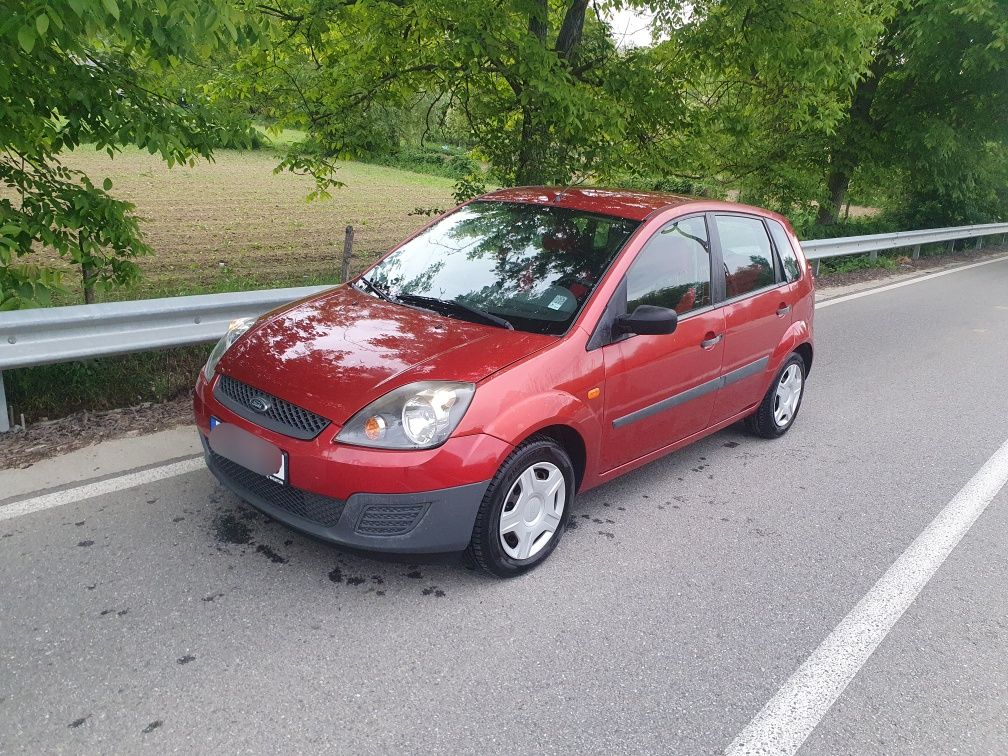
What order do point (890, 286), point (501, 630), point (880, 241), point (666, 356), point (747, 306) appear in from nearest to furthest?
point (501, 630), point (666, 356), point (747, 306), point (890, 286), point (880, 241)

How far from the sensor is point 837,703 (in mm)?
2832

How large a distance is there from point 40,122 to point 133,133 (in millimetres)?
531

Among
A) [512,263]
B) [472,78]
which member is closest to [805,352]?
[512,263]

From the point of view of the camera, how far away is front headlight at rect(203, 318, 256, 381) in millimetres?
3771

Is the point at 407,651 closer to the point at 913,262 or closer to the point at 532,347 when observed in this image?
the point at 532,347

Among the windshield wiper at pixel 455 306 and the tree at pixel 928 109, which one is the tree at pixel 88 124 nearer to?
the windshield wiper at pixel 455 306

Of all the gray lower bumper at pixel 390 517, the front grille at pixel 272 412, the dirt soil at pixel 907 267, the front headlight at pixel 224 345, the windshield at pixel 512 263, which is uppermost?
the windshield at pixel 512 263

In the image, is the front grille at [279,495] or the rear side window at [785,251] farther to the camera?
the rear side window at [785,251]

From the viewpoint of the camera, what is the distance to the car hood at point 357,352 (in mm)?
3277

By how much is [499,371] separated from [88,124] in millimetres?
3651

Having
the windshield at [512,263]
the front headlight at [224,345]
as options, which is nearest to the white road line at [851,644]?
the windshield at [512,263]

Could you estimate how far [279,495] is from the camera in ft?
10.8

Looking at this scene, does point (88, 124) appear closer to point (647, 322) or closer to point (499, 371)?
point (499, 371)

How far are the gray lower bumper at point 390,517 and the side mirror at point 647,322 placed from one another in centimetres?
108
